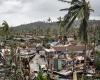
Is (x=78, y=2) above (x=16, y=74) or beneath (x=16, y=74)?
above

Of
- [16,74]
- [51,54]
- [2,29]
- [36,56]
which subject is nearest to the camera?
[16,74]

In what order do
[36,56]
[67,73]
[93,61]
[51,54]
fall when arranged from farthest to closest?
[51,54] < [36,56] < [93,61] < [67,73]

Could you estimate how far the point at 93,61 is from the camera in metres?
51.7

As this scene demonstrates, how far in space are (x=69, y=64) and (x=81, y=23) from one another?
20729mm

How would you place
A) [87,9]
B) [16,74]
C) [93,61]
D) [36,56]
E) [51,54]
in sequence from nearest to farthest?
1. [87,9]
2. [16,74]
3. [93,61]
4. [36,56]
5. [51,54]

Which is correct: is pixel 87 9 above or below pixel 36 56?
above

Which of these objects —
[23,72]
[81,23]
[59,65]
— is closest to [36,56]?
[59,65]

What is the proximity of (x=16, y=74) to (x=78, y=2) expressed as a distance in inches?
456

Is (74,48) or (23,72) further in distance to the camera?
(74,48)

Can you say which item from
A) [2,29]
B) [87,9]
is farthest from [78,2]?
[2,29]

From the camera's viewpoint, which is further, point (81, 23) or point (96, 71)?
point (96, 71)

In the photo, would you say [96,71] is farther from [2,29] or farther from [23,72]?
[2,29]

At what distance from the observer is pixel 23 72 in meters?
40.5

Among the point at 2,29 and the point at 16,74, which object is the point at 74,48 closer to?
the point at 2,29
